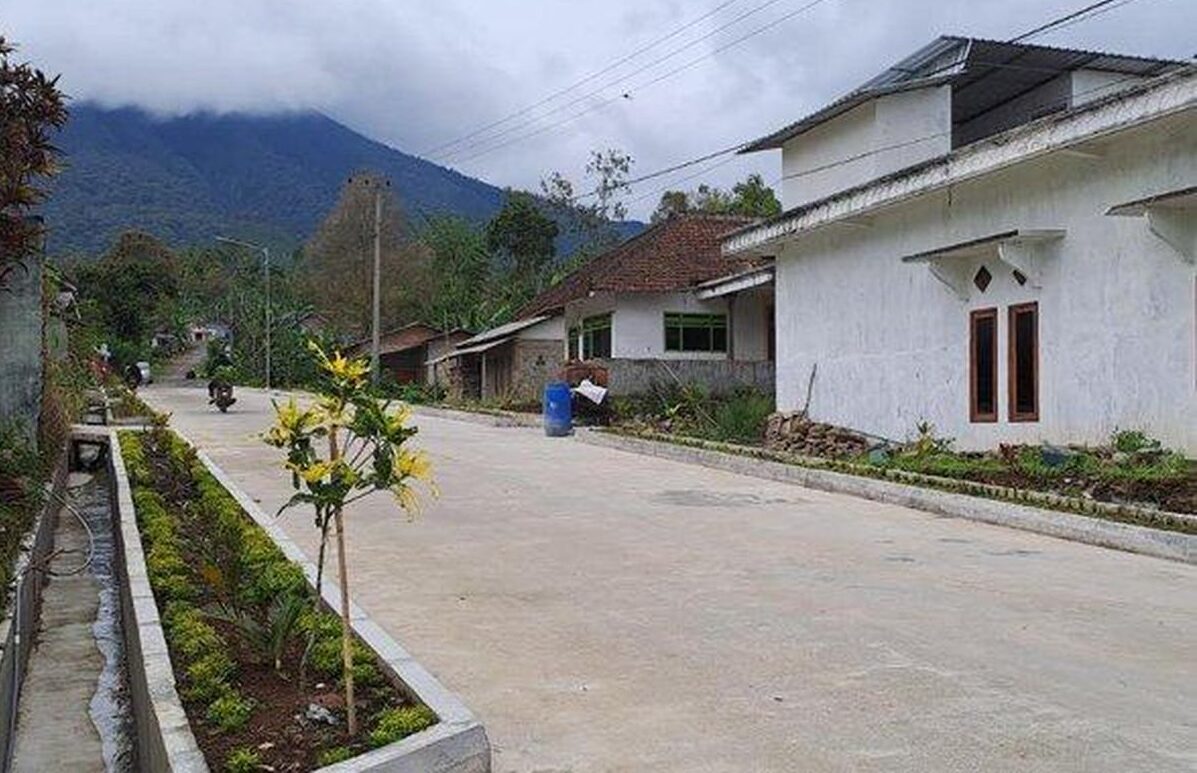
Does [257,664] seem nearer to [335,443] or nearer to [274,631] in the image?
[274,631]

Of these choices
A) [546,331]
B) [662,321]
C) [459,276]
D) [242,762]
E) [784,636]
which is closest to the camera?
[242,762]

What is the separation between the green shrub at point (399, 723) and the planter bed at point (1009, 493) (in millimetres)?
7413

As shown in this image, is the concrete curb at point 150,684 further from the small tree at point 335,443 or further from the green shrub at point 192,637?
the small tree at point 335,443

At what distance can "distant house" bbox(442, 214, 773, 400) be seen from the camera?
28172 mm

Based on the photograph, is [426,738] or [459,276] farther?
[459,276]

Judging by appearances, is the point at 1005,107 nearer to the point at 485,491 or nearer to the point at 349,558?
the point at 485,491

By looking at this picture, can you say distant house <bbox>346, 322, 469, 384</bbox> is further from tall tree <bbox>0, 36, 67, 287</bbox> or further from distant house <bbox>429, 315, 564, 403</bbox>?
tall tree <bbox>0, 36, 67, 287</bbox>

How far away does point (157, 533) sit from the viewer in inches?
386

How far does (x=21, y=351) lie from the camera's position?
14680 millimetres

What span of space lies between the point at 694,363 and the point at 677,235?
201 inches

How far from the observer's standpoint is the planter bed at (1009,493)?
10516 millimetres

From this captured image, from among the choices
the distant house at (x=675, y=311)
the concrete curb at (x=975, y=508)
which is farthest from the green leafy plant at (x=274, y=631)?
the distant house at (x=675, y=311)

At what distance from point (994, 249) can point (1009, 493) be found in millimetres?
4316

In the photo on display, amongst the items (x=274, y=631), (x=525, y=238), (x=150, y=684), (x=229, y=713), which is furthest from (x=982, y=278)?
(x=525, y=238)
